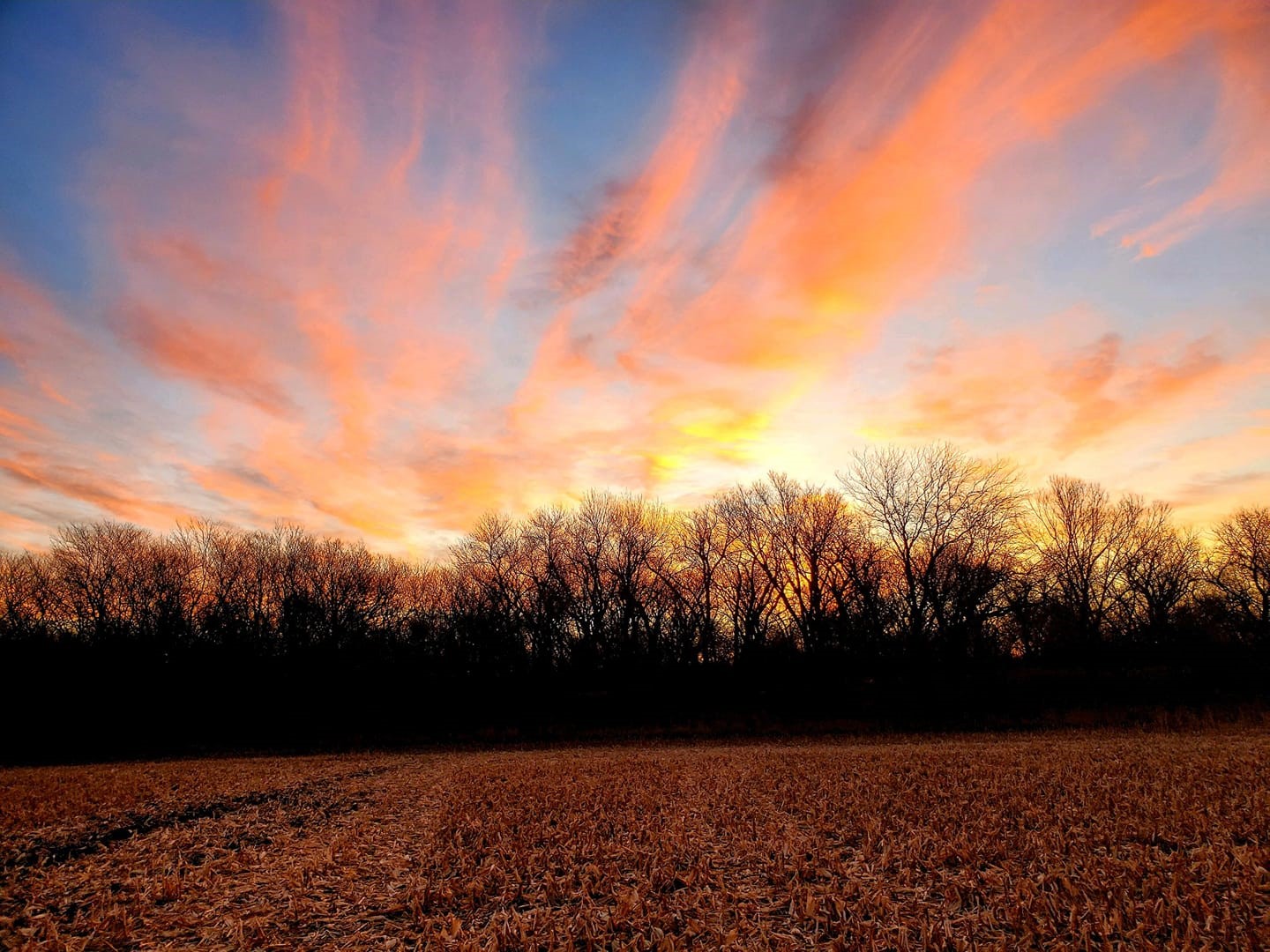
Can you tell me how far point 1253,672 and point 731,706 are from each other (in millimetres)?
29260

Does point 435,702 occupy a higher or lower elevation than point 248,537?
lower

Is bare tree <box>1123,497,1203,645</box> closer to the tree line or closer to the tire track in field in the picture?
the tree line

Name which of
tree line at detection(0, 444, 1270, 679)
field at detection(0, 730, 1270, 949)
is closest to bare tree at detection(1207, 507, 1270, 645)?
tree line at detection(0, 444, 1270, 679)

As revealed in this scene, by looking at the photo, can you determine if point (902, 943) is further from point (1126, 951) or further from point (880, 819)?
point (880, 819)

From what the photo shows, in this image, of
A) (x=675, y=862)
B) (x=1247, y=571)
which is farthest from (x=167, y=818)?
(x=1247, y=571)

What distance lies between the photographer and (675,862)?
8867 millimetres

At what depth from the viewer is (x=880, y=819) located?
34.6ft

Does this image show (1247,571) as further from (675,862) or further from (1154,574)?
(675,862)

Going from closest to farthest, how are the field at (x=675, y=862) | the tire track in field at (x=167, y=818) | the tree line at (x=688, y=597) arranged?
the field at (x=675, y=862)
the tire track in field at (x=167, y=818)
the tree line at (x=688, y=597)

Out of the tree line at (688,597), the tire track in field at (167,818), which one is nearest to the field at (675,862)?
the tire track in field at (167,818)

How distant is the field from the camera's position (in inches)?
256

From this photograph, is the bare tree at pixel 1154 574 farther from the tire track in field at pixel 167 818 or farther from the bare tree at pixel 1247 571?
the tire track in field at pixel 167 818

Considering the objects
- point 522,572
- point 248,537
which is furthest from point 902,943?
point 248,537

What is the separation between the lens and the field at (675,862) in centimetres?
649
